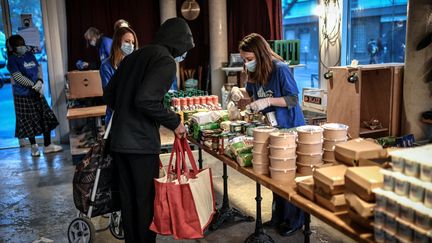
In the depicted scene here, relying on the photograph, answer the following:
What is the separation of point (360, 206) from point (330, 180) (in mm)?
173

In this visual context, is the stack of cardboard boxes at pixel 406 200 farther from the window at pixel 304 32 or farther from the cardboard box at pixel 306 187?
the window at pixel 304 32

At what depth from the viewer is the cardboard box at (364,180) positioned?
1.38 m

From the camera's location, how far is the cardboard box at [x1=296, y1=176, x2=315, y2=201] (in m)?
1.67

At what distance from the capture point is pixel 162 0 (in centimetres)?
651

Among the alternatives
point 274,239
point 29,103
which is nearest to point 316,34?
point 274,239

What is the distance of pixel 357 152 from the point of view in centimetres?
158

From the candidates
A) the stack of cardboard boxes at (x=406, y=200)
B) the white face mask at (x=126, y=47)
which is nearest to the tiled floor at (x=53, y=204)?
the white face mask at (x=126, y=47)

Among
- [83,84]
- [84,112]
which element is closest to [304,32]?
[83,84]

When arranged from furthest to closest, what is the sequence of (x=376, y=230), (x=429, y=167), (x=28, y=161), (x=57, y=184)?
1. (x=28, y=161)
2. (x=57, y=184)
3. (x=376, y=230)
4. (x=429, y=167)

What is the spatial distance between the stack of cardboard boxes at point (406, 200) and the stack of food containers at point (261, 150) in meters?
0.72

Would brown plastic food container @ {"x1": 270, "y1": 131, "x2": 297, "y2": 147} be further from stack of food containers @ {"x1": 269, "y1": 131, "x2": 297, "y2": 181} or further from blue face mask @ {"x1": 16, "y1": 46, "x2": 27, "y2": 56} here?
blue face mask @ {"x1": 16, "y1": 46, "x2": 27, "y2": 56}

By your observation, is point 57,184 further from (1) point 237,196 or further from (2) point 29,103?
(1) point 237,196

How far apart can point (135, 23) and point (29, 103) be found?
2161 mm

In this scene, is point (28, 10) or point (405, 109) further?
point (28, 10)
